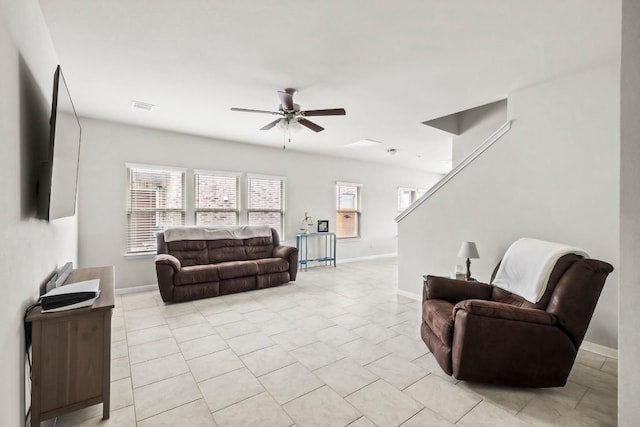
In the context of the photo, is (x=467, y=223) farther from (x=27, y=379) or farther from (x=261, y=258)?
(x=27, y=379)

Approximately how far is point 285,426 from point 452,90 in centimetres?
364

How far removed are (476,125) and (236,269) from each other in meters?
4.70

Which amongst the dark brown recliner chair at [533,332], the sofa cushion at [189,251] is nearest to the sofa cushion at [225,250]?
the sofa cushion at [189,251]

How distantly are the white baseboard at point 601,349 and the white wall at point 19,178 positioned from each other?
14.1ft

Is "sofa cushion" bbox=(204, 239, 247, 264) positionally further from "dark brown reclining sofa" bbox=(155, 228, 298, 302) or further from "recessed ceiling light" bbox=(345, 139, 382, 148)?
"recessed ceiling light" bbox=(345, 139, 382, 148)

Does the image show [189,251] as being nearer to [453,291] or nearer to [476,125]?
[453,291]

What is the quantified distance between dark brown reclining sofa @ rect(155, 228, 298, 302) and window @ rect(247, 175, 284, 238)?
0.54 metres

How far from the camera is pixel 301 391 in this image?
216 cm

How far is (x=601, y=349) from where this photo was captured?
2.76 m

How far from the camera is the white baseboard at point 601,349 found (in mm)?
2678

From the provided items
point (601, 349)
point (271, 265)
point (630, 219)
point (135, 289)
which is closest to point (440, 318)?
→ point (630, 219)

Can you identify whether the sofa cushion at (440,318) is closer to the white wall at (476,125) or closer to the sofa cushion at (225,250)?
the white wall at (476,125)

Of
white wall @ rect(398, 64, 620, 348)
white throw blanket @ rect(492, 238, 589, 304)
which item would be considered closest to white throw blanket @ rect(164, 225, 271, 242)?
white wall @ rect(398, 64, 620, 348)

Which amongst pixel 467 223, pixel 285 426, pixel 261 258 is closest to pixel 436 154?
pixel 467 223
